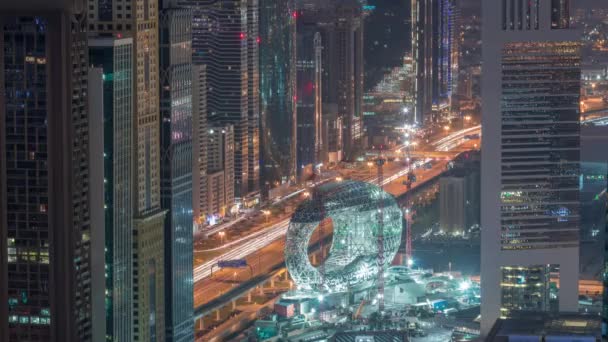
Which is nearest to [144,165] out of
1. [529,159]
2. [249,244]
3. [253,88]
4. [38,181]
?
[38,181]

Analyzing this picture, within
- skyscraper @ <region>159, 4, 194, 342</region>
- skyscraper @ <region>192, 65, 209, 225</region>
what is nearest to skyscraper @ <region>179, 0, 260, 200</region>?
skyscraper @ <region>192, 65, 209, 225</region>

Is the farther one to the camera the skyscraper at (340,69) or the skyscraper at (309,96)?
the skyscraper at (340,69)

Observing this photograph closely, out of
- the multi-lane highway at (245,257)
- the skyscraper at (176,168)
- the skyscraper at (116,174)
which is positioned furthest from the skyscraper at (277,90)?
the skyscraper at (116,174)

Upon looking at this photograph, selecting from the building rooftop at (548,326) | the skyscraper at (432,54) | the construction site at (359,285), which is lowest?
the construction site at (359,285)

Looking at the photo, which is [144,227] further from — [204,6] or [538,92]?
[204,6]

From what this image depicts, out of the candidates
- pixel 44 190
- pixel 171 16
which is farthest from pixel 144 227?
pixel 44 190

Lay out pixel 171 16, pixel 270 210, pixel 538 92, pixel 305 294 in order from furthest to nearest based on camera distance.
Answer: pixel 270 210 < pixel 305 294 < pixel 538 92 < pixel 171 16

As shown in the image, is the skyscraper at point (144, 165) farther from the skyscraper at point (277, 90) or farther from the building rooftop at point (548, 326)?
the skyscraper at point (277, 90)

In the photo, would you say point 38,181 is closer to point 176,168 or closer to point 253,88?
point 176,168
